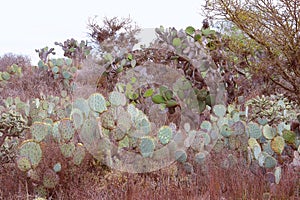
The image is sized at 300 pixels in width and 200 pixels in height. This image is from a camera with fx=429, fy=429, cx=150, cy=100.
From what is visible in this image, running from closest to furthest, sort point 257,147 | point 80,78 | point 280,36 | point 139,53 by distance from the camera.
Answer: point 257,147
point 280,36
point 139,53
point 80,78

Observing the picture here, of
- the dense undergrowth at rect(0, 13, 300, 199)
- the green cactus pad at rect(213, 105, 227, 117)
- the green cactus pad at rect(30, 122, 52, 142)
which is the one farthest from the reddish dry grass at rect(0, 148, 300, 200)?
the green cactus pad at rect(213, 105, 227, 117)

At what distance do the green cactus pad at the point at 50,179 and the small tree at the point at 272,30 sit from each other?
3264mm

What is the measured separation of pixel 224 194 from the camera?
9.84 ft

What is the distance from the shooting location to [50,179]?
3.33 m

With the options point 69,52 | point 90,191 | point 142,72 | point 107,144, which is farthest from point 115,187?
point 69,52

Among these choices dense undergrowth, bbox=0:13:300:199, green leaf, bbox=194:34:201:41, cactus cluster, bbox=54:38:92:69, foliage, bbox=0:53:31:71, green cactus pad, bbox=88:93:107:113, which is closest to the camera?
dense undergrowth, bbox=0:13:300:199

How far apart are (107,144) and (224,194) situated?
1.16 metres

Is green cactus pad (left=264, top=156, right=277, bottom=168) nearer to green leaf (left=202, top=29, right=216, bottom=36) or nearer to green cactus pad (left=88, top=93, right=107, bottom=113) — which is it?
green cactus pad (left=88, top=93, right=107, bottom=113)

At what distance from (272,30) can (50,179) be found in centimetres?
341

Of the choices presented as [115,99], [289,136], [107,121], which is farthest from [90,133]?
[289,136]

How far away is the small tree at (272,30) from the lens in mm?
5215

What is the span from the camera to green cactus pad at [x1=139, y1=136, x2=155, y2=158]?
3607 millimetres

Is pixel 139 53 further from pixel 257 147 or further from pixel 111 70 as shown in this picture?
pixel 257 147

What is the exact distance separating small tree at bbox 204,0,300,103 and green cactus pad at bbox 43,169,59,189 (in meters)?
3.26
